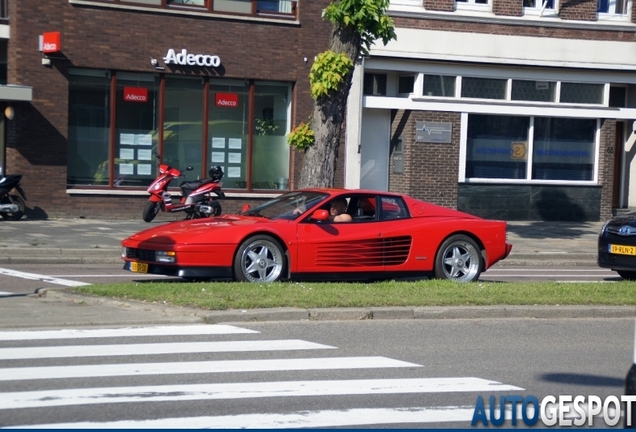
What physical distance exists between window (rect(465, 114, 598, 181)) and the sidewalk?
5.42ft

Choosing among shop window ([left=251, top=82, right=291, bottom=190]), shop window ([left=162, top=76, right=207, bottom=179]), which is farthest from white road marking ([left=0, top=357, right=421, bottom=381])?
shop window ([left=251, top=82, right=291, bottom=190])

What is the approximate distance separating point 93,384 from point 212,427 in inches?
60.8

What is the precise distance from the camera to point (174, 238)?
40.4 ft

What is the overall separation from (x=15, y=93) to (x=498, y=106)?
486 inches

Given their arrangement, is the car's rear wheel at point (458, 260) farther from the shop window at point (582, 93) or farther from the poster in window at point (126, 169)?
the shop window at point (582, 93)

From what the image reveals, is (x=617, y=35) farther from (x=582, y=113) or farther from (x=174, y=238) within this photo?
(x=174, y=238)

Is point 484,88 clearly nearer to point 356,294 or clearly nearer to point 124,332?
point 356,294

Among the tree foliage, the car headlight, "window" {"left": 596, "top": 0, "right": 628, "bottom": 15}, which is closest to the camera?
the car headlight

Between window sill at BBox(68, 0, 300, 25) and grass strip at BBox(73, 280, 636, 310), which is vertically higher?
window sill at BBox(68, 0, 300, 25)

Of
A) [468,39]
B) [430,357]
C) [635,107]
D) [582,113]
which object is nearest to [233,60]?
[468,39]

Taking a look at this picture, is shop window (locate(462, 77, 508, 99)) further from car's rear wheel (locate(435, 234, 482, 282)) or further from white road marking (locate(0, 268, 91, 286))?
white road marking (locate(0, 268, 91, 286))

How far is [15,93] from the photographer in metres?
20.8

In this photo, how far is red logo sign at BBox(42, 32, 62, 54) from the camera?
69.5 ft

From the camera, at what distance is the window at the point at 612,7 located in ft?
87.7
